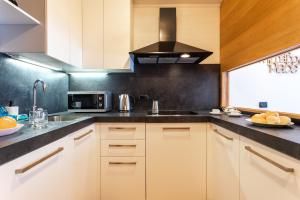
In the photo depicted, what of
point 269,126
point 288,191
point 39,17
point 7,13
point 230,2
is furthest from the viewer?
point 230,2

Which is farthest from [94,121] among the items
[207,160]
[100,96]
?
[207,160]

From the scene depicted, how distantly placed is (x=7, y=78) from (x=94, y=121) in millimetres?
726

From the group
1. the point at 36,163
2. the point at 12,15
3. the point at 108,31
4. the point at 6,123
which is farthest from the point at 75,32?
the point at 36,163

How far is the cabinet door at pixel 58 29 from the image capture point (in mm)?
1488

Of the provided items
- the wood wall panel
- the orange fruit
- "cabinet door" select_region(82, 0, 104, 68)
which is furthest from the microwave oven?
the wood wall panel

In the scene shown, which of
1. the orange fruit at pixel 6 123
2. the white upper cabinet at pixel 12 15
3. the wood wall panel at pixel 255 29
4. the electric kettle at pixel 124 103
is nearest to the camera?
the orange fruit at pixel 6 123

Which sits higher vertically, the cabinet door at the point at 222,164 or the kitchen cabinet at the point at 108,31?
the kitchen cabinet at the point at 108,31

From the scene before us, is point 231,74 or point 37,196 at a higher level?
point 231,74

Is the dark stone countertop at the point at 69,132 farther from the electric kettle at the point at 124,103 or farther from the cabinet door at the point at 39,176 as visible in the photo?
the electric kettle at the point at 124,103

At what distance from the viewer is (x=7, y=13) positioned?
1227mm

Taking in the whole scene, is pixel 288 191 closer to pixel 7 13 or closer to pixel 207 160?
pixel 207 160

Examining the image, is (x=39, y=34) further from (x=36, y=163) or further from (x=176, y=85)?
(x=176, y=85)

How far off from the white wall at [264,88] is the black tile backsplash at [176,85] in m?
0.23

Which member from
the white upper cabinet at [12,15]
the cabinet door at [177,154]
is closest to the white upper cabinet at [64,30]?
the white upper cabinet at [12,15]
